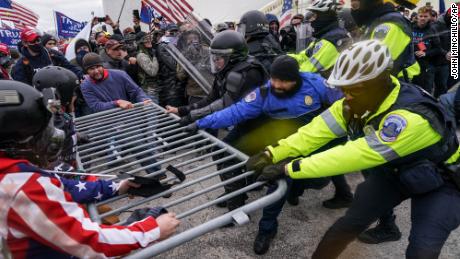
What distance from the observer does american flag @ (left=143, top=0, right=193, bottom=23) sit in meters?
7.15

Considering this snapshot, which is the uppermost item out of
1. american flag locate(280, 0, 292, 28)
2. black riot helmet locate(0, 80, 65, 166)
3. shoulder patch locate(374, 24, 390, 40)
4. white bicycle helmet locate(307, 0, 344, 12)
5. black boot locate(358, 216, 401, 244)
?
black riot helmet locate(0, 80, 65, 166)

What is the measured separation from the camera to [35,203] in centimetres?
121

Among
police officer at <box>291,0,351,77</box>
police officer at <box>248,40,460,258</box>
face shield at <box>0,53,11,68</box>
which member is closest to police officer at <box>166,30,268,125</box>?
police officer at <box>291,0,351,77</box>

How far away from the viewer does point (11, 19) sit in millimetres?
10352

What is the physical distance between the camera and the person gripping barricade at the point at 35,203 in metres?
1.21

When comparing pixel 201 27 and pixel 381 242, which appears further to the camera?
pixel 201 27

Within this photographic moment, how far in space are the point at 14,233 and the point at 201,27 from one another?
427 centimetres

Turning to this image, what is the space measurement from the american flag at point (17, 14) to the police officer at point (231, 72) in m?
9.59

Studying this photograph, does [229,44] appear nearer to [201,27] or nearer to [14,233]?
[201,27]

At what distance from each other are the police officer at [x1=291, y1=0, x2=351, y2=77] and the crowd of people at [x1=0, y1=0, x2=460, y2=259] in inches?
0.5

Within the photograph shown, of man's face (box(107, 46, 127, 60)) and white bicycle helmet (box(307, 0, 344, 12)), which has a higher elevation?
white bicycle helmet (box(307, 0, 344, 12))

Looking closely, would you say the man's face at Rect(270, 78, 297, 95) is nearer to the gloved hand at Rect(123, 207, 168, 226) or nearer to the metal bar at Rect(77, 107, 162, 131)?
the metal bar at Rect(77, 107, 162, 131)

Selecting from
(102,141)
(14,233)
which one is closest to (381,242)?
(102,141)

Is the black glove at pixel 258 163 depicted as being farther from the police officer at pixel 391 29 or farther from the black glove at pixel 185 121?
the police officer at pixel 391 29
